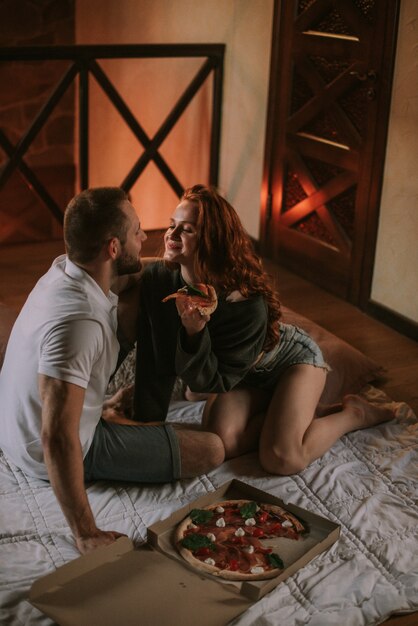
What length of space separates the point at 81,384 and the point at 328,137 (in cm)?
244

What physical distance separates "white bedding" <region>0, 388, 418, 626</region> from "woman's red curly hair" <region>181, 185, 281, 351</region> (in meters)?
0.54

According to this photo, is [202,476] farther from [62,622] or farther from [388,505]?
[62,622]

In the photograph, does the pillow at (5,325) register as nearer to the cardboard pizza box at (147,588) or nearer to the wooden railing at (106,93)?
the cardboard pizza box at (147,588)

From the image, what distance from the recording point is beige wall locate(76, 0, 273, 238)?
15.5ft

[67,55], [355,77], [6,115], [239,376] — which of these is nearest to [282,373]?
[239,376]

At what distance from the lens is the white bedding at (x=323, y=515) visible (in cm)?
212

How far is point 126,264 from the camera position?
2404mm

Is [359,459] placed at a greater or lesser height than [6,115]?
lesser

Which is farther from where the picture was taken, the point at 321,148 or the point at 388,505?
the point at 321,148

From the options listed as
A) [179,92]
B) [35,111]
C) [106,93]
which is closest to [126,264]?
[106,93]

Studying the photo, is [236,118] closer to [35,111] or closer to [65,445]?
[35,111]

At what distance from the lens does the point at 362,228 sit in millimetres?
4078

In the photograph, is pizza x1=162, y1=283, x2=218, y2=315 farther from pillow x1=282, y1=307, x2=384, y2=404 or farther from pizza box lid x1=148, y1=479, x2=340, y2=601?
pillow x1=282, y1=307, x2=384, y2=404

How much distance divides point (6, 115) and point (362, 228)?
316 centimetres
